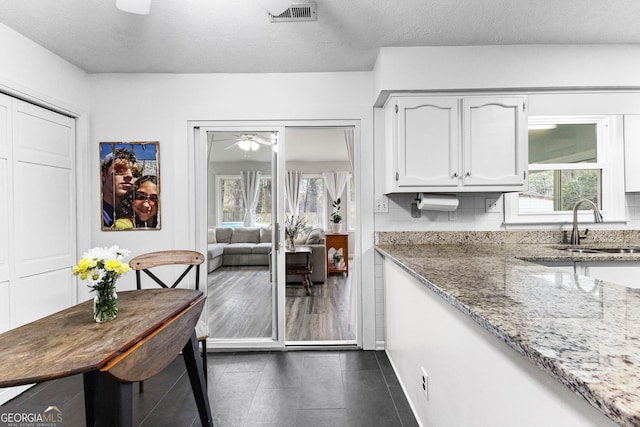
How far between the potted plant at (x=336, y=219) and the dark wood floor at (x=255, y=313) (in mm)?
2919

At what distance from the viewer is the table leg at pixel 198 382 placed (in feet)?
5.70

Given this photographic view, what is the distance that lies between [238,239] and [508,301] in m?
2.47

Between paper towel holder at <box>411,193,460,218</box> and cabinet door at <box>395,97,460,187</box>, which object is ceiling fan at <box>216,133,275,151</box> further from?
paper towel holder at <box>411,193,460,218</box>

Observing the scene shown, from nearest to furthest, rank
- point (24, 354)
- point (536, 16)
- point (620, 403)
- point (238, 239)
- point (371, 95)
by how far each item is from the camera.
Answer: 1. point (620, 403)
2. point (24, 354)
3. point (536, 16)
4. point (371, 95)
5. point (238, 239)

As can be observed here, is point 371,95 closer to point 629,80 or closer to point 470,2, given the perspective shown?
point 470,2

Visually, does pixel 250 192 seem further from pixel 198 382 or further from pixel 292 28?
pixel 198 382

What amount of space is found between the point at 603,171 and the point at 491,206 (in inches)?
35.6

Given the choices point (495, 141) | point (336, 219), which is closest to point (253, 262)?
point (495, 141)

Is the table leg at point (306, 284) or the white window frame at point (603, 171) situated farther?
the table leg at point (306, 284)

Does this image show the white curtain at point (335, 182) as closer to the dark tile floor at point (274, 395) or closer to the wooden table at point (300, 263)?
the wooden table at point (300, 263)

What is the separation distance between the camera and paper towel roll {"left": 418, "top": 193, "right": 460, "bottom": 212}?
8.49 feet

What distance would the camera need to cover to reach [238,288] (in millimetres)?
3438

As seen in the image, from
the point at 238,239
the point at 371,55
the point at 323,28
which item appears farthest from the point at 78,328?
the point at 371,55

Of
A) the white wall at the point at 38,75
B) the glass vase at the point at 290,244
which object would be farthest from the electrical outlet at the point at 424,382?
the glass vase at the point at 290,244
